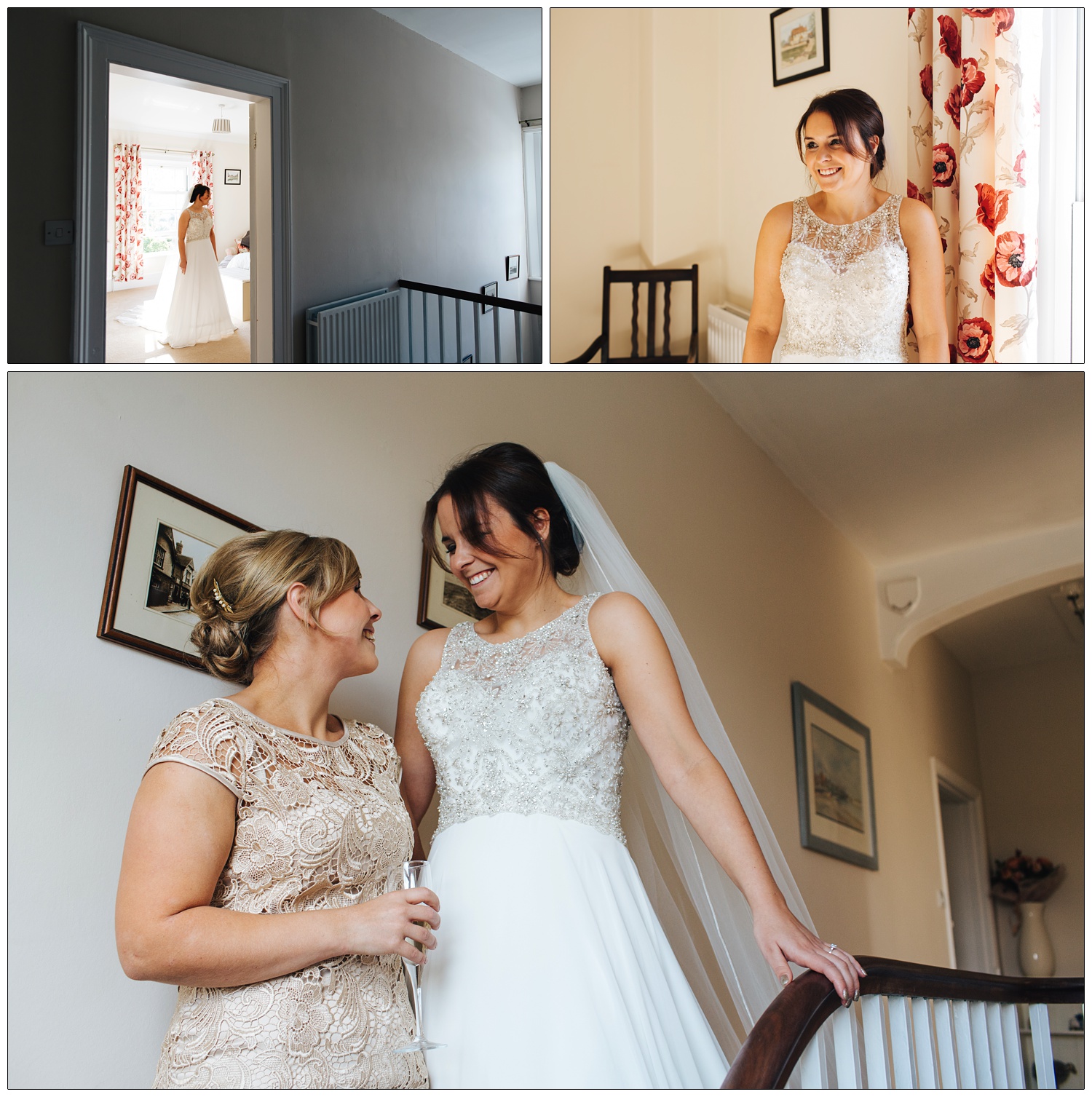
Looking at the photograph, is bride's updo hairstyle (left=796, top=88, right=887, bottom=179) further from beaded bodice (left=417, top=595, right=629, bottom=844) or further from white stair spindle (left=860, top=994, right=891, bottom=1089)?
white stair spindle (left=860, top=994, right=891, bottom=1089)

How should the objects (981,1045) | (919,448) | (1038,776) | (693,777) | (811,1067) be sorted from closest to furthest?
(811,1067) < (693,777) < (981,1045) < (919,448) < (1038,776)

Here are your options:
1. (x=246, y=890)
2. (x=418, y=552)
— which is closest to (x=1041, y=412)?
(x=418, y=552)

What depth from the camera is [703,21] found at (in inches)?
76.0

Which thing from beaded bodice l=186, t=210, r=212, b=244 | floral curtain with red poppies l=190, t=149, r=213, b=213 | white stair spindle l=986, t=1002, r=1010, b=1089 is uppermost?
floral curtain with red poppies l=190, t=149, r=213, b=213

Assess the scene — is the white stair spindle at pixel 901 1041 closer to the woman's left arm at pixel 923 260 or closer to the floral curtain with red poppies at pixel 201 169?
the woman's left arm at pixel 923 260

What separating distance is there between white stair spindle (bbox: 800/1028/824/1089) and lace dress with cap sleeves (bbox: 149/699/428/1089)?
56 cm

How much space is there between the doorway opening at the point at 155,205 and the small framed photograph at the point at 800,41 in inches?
42.4

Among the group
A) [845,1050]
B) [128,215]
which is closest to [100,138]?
[128,215]

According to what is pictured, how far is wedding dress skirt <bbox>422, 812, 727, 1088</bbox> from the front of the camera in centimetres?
155

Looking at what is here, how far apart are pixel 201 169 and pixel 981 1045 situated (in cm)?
228

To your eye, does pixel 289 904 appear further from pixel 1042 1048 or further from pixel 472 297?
pixel 1042 1048

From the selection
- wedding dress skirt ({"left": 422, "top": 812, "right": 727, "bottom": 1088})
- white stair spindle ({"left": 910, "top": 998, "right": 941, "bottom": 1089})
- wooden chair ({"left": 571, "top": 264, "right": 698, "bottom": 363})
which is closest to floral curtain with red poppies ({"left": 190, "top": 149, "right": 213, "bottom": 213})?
wooden chair ({"left": 571, "top": 264, "right": 698, "bottom": 363})

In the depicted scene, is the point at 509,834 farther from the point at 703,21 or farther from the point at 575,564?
the point at 703,21

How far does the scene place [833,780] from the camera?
13.7 ft
